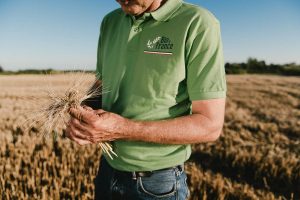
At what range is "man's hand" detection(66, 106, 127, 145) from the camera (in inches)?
66.8

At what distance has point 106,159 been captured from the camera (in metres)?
2.06

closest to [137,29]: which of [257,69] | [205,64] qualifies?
[205,64]

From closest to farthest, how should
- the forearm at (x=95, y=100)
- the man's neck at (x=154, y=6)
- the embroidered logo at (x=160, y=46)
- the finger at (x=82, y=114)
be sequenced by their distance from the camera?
the finger at (x=82, y=114) < the embroidered logo at (x=160, y=46) < the man's neck at (x=154, y=6) < the forearm at (x=95, y=100)

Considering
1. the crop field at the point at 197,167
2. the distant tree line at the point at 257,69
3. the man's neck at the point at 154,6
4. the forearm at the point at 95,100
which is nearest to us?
the man's neck at the point at 154,6

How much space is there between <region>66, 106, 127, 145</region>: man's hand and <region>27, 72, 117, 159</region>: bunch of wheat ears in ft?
0.28

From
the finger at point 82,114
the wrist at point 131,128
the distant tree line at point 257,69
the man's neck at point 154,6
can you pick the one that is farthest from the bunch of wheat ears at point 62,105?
the distant tree line at point 257,69

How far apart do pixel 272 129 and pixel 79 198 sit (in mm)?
6278

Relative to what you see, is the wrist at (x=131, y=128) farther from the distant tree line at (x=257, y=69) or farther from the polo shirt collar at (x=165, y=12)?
the distant tree line at (x=257, y=69)

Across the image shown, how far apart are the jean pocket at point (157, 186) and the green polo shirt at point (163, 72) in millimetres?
46

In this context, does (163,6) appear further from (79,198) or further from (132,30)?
(79,198)

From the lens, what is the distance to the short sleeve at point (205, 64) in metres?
1.74

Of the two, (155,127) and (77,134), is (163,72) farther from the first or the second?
(77,134)

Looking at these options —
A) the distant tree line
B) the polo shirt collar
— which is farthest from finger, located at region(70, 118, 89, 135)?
the distant tree line

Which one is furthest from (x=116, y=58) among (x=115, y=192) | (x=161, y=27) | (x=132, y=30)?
(x=115, y=192)
